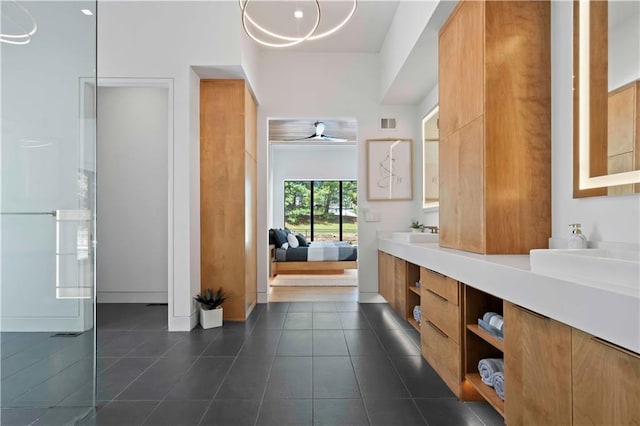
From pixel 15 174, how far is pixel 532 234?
9.29ft

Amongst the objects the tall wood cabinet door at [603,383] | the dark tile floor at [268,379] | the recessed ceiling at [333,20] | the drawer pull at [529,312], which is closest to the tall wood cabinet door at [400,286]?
the dark tile floor at [268,379]

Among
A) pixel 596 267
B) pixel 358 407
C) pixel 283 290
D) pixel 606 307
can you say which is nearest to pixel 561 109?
pixel 596 267

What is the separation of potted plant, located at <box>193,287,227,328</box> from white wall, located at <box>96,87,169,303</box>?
125cm

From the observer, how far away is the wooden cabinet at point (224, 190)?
149 inches

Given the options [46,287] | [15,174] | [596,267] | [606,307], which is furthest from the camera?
[46,287]

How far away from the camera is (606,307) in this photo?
97 cm

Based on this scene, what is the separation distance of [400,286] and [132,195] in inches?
143

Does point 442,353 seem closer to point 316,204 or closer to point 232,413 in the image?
point 232,413

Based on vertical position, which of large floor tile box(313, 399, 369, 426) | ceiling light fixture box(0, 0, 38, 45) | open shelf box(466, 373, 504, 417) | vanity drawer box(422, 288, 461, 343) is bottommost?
large floor tile box(313, 399, 369, 426)

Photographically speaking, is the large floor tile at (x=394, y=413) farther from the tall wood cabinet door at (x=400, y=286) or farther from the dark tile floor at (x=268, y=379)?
the tall wood cabinet door at (x=400, y=286)

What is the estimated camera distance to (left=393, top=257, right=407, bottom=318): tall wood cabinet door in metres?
3.37

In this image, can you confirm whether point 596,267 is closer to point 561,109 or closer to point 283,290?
point 561,109

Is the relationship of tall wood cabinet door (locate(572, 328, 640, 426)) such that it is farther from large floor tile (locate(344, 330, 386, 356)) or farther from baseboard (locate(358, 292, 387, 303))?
baseboard (locate(358, 292, 387, 303))

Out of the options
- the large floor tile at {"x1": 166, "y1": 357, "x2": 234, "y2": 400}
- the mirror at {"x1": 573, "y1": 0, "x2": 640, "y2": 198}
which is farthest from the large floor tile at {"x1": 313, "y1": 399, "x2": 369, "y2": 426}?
the mirror at {"x1": 573, "y1": 0, "x2": 640, "y2": 198}
